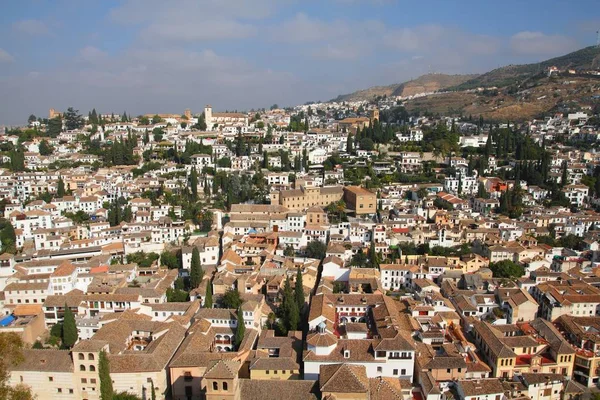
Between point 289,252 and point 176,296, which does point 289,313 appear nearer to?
point 176,296

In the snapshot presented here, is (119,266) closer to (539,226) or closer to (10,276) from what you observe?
(10,276)

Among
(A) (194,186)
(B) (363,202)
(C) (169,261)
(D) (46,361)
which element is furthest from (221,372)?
(A) (194,186)

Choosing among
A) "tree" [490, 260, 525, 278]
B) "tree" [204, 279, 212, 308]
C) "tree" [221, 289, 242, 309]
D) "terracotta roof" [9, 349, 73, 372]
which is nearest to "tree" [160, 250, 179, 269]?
"tree" [204, 279, 212, 308]

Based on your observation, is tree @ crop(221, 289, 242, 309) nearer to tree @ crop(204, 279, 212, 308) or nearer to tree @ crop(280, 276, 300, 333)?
tree @ crop(204, 279, 212, 308)

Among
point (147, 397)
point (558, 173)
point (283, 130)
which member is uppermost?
point (283, 130)

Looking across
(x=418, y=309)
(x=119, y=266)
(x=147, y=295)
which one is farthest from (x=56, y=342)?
(x=418, y=309)

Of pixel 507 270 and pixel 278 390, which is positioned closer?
pixel 278 390
